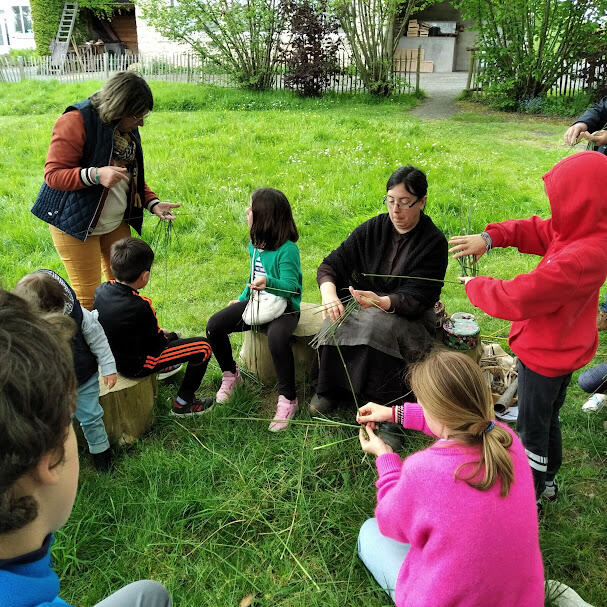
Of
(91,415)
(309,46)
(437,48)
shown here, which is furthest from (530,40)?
(91,415)

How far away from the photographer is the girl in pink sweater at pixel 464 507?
5.08ft

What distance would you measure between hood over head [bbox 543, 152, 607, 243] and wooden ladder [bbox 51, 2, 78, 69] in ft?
79.5

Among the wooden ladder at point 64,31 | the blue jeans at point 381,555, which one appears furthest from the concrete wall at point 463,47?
the blue jeans at point 381,555

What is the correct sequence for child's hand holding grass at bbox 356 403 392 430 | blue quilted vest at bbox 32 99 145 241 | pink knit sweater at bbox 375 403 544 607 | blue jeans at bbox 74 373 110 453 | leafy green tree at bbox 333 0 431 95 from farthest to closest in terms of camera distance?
1. leafy green tree at bbox 333 0 431 95
2. blue quilted vest at bbox 32 99 145 241
3. blue jeans at bbox 74 373 110 453
4. child's hand holding grass at bbox 356 403 392 430
5. pink knit sweater at bbox 375 403 544 607

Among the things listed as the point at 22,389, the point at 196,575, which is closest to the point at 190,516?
the point at 196,575

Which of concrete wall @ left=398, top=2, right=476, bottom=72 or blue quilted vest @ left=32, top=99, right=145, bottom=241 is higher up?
concrete wall @ left=398, top=2, right=476, bottom=72

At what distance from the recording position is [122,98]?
3051mm

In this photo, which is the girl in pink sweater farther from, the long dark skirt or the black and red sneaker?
the black and red sneaker

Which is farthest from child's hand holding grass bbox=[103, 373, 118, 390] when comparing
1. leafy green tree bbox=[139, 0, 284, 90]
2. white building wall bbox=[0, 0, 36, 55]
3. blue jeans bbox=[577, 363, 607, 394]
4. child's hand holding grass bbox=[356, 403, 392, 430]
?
white building wall bbox=[0, 0, 36, 55]

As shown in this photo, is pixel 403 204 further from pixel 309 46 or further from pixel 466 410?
pixel 309 46

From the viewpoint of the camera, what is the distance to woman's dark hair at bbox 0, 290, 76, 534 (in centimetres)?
94

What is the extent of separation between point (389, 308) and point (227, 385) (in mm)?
1145

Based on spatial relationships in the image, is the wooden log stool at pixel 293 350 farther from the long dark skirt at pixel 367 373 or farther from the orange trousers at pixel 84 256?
the orange trousers at pixel 84 256

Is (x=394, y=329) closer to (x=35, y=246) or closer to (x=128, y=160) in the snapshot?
(x=128, y=160)
